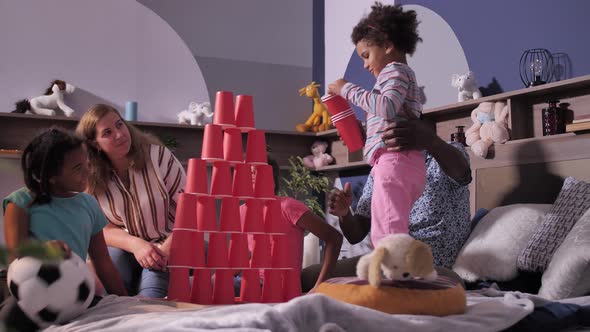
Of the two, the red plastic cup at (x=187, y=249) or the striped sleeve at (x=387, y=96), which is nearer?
the red plastic cup at (x=187, y=249)

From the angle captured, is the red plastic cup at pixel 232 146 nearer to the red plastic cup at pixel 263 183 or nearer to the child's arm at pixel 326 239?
the red plastic cup at pixel 263 183

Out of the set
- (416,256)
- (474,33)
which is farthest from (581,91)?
(416,256)

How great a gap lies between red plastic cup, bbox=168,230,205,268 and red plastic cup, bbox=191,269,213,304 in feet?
0.09

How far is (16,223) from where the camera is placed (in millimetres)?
1837

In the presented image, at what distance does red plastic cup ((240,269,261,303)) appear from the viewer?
208 cm

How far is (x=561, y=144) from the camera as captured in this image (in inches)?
110

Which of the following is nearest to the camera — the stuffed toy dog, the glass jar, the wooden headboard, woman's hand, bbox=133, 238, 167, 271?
the stuffed toy dog

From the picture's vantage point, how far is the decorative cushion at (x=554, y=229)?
2236 millimetres

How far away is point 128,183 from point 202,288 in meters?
0.71

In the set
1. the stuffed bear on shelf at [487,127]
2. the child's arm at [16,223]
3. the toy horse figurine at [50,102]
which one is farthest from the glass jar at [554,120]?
the toy horse figurine at [50,102]

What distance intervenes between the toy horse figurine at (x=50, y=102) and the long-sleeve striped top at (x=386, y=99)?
7.25 ft

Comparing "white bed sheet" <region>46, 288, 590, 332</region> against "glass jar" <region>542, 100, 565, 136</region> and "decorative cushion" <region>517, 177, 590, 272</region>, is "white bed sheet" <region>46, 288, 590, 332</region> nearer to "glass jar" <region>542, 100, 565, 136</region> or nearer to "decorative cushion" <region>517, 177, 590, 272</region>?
"decorative cushion" <region>517, 177, 590, 272</region>

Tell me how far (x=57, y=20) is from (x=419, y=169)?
2795 millimetres

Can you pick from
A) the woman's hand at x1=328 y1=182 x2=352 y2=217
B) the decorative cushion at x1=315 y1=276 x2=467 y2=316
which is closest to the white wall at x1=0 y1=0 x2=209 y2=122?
the woman's hand at x1=328 y1=182 x2=352 y2=217
